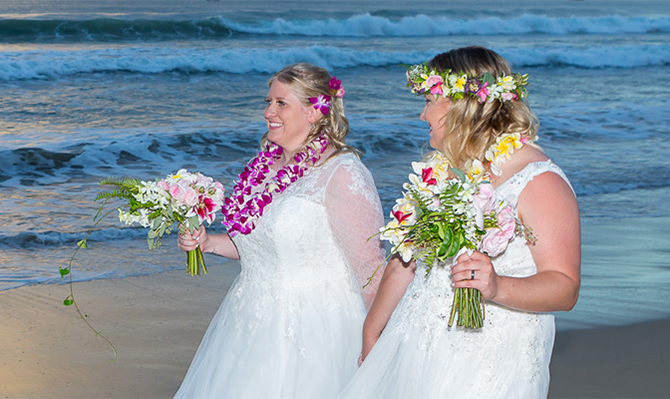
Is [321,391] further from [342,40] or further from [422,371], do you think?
[342,40]

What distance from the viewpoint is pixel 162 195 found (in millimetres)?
3371

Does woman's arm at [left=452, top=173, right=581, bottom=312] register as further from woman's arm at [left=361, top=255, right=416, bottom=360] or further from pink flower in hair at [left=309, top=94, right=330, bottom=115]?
pink flower in hair at [left=309, top=94, right=330, bottom=115]

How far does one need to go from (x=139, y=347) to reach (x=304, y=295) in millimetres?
2310

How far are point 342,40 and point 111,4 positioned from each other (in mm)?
13053

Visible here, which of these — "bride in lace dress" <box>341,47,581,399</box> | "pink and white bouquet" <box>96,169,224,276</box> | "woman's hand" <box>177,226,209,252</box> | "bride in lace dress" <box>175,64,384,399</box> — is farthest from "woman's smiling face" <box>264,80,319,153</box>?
"bride in lace dress" <box>341,47,581,399</box>

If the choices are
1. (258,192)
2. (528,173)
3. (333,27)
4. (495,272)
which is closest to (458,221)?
(495,272)

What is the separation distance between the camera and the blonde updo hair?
2717 millimetres

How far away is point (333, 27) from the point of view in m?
36.6

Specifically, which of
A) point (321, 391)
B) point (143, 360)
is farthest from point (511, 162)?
point (143, 360)

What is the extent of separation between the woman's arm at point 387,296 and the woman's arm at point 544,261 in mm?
596

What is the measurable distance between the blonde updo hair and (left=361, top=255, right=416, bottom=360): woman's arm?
505 mm

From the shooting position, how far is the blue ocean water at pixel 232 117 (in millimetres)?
7578

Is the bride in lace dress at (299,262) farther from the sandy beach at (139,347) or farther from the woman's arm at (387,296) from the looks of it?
the sandy beach at (139,347)

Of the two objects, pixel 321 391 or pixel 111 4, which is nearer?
pixel 321 391
